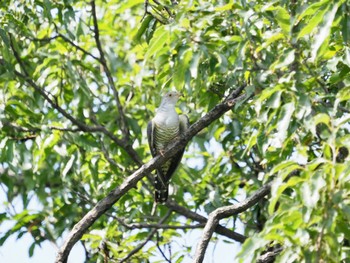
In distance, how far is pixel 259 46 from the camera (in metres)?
4.50

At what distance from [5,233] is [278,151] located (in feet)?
9.67

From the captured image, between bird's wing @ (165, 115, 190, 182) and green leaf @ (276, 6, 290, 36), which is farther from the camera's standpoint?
bird's wing @ (165, 115, 190, 182)

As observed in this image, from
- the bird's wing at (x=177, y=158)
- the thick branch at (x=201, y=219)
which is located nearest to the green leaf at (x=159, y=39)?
the thick branch at (x=201, y=219)

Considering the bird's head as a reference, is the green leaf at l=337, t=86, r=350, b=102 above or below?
below

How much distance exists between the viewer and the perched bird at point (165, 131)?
7402mm

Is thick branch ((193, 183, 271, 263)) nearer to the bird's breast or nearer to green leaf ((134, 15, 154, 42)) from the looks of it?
green leaf ((134, 15, 154, 42))

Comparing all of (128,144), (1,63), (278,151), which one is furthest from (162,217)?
(278,151)

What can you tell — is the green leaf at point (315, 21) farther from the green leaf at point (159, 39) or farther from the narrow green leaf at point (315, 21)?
the green leaf at point (159, 39)

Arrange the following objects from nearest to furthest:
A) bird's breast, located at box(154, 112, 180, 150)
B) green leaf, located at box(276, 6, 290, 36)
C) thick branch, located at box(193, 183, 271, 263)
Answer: green leaf, located at box(276, 6, 290, 36)
thick branch, located at box(193, 183, 271, 263)
bird's breast, located at box(154, 112, 180, 150)

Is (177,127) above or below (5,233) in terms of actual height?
above

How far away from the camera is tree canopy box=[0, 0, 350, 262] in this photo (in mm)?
3793

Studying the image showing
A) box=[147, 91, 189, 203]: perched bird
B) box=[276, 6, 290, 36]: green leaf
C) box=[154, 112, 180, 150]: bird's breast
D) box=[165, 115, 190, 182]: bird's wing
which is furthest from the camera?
box=[154, 112, 180, 150]: bird's breast

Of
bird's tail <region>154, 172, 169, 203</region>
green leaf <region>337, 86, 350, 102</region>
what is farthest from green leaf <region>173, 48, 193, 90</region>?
bird's tail <region>154, 172, 169, 203</region>

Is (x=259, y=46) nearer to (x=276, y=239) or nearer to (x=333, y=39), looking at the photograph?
(x=333, y=39)
